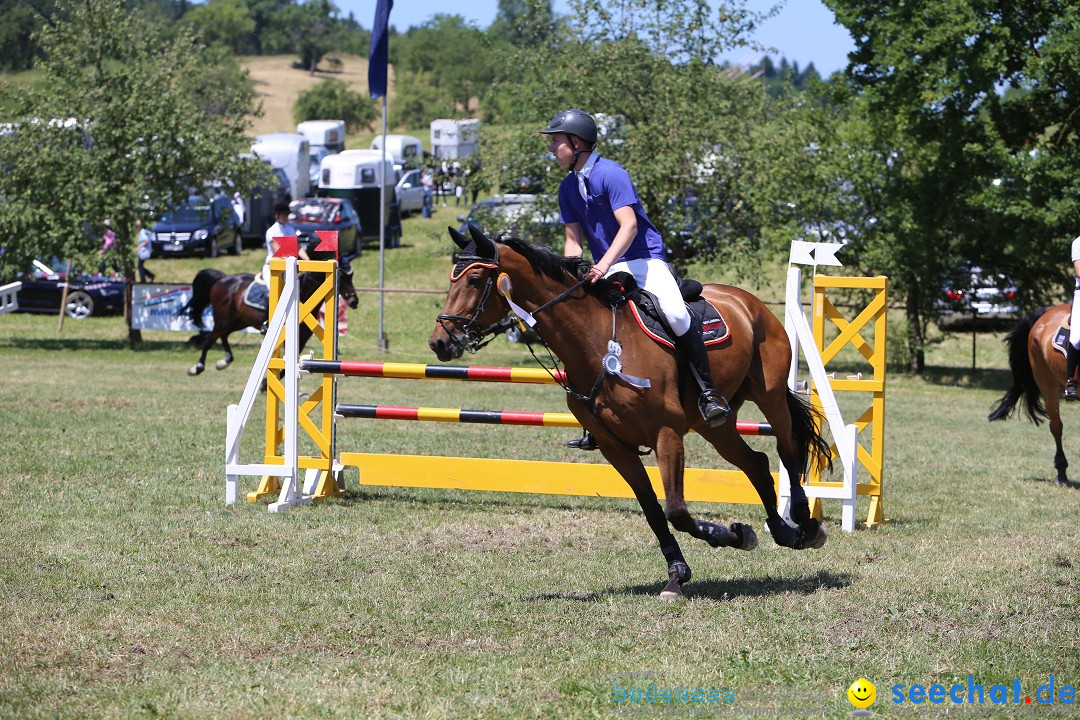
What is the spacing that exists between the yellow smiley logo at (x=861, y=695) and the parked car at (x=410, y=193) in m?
→ 46.0

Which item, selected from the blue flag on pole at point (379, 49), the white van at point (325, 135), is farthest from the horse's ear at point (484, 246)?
the white van at point (325, 135)

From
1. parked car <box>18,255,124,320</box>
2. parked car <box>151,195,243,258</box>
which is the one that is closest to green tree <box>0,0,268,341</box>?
parked car <box>18,255,124,320</box>

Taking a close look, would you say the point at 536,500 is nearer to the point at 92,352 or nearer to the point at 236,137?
the point at 92,352

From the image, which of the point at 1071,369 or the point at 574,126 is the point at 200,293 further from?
the point at 574,126

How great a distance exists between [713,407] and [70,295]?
87.7 feet

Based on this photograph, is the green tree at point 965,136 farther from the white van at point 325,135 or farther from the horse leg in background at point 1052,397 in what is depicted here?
the white van at point 325,135

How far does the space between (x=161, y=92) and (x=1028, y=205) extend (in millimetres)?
17709

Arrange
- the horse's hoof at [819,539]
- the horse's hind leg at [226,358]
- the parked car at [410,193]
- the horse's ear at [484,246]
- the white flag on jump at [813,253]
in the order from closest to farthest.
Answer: the horse's ear at [484,246] < the horse's hoof at [819,539] < the white flag on jump at [813,253] < the horse's hind leg at [226,358] < the parked car at [410,193]

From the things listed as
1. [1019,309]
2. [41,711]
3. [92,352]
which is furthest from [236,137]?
[41,711]

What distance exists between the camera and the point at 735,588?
23.7 feet

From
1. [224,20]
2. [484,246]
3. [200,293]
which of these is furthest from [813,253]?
[224,20]

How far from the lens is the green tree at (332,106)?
83.9m

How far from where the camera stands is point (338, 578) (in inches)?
287

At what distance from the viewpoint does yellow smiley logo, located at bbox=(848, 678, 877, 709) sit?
15.9ft
